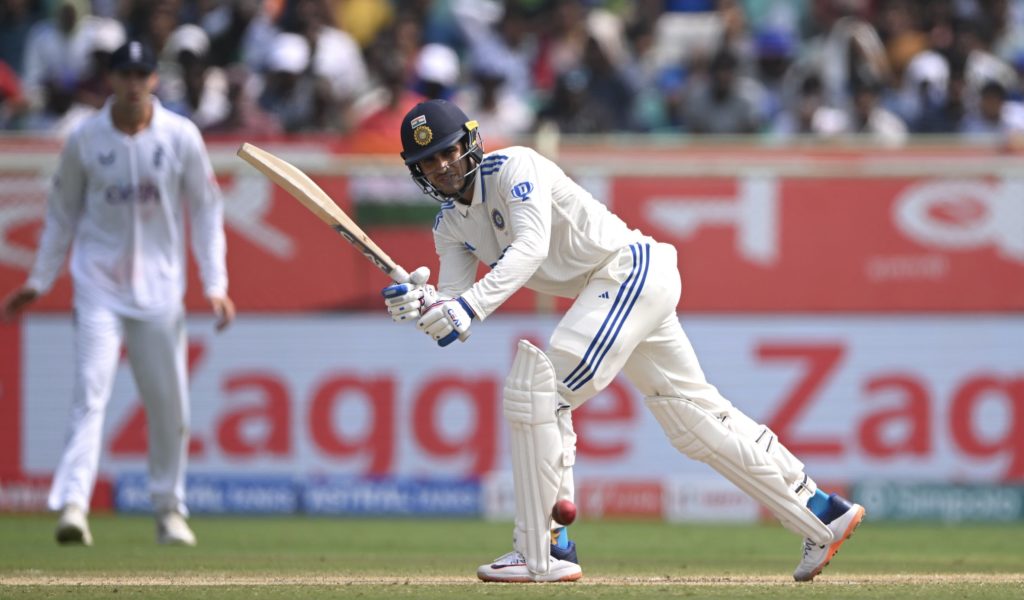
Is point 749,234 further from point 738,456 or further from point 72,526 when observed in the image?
point 72,526

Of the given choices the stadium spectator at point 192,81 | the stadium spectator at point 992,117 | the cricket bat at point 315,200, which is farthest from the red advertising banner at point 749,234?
the cricket bat at point 315,200

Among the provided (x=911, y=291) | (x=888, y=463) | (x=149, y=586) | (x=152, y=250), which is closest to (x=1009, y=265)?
(x=911, y=291)

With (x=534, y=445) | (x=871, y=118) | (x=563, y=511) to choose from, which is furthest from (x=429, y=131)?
(x=871, y=118)

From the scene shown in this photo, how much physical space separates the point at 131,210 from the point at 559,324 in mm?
3044

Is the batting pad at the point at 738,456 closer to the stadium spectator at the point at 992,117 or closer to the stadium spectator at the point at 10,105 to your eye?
the stadium spectator at the point at 992,117

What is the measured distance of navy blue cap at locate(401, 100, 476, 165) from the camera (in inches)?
248

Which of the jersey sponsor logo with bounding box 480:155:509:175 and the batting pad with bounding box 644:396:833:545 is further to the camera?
the batting pad with bounding box 644:396:833:545

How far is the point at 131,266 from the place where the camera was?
850 cm

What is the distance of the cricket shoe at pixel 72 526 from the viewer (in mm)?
8367

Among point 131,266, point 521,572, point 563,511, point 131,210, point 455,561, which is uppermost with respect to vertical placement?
point 131,210

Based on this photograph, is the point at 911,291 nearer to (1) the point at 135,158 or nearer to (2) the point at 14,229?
(1) the point at 135,158

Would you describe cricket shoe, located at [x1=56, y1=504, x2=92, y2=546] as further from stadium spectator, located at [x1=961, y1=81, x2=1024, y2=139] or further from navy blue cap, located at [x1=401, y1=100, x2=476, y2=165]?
stadium spectator, located at [x1=961, y1=81, x2=1024, y2=139]

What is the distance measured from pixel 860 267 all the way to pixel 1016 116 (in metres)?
2.42

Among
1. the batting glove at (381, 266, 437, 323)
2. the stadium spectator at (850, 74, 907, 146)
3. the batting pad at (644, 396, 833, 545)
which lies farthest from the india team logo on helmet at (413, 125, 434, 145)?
the stadium spectator at (850, 74, 907, 146)
